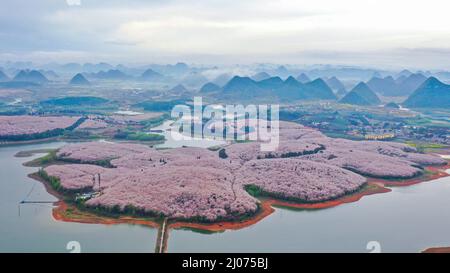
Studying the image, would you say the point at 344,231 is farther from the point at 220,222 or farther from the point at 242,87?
the point at 242,87

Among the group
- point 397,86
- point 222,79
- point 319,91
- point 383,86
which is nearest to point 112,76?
point 222,79

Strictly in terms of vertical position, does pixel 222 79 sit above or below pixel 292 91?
above

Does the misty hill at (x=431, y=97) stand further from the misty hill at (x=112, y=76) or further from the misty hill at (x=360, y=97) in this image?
the misty hill at (x=112, y=76)

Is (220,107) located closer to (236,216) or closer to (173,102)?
(173,102)

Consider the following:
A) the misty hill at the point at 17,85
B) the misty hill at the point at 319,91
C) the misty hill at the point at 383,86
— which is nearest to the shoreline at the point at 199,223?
the misty hill at the point at 319,91

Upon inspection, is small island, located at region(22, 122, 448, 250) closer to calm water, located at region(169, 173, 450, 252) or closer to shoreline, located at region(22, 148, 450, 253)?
shoreline, located at region(22, 148, 450, 253)
